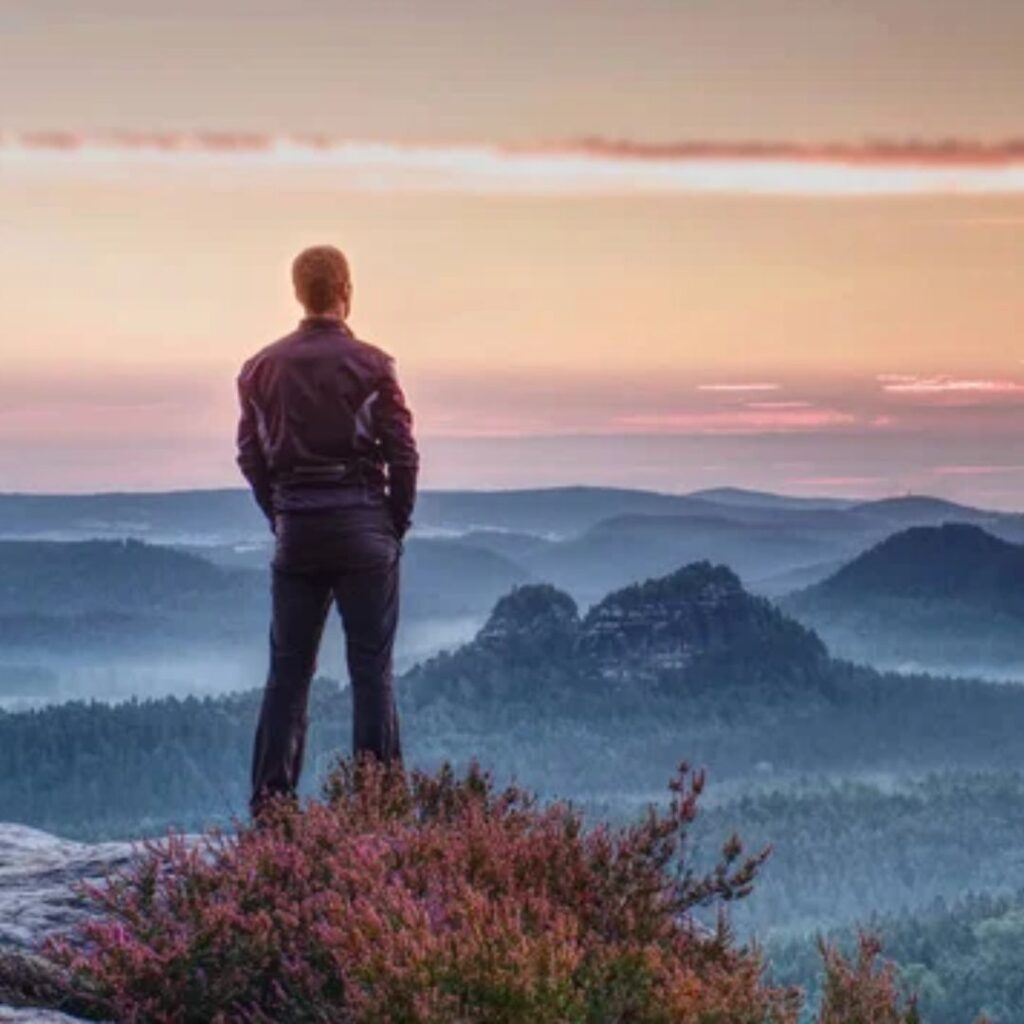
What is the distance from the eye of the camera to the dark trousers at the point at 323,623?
47.4ft

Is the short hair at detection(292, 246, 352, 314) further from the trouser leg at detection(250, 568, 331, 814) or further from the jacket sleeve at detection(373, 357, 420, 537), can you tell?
the trouser leg at detection(250, 568, 331, 814)

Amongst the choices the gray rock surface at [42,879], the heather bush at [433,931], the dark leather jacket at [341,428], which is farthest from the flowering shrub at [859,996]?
the dark leather jacket at [341,428]

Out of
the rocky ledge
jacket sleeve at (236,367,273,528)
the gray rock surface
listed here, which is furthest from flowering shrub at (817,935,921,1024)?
jacket sleeve at (236,367,273,528)

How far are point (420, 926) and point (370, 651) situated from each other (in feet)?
14.9

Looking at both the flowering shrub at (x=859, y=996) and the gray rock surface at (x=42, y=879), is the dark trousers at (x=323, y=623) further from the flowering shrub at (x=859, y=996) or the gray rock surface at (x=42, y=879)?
the flowering shrub at (x=859, y=996)

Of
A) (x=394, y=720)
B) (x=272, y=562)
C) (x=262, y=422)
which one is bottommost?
(x=394, y=720)

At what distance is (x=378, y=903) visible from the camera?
10672mm

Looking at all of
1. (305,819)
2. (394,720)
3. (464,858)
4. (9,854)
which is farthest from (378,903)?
(9,854)

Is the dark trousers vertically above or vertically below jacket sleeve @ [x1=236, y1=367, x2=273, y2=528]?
below

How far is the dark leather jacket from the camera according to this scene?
14.5 meters

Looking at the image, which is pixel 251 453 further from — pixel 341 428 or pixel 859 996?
pixel 859 996

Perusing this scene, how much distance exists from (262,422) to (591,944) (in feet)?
17.6

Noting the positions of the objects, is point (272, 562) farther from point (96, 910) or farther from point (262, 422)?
point (96, 910)

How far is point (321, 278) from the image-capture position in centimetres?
1465
